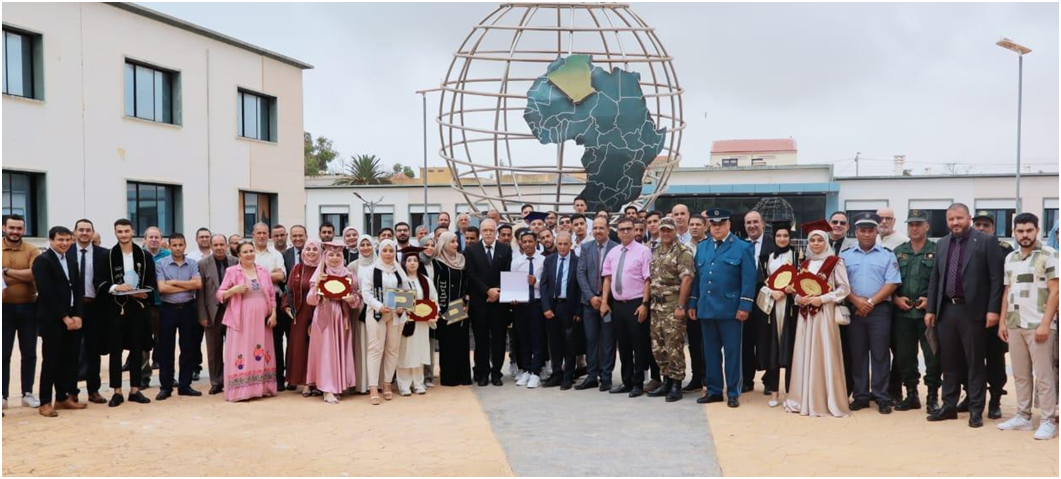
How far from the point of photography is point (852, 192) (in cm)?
3359

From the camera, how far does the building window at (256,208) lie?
69.9 ft

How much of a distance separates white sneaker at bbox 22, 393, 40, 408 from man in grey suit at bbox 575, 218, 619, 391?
4782 mm

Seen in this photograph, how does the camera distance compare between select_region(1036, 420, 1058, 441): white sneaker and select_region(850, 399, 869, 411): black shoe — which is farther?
select_region(850, 399, 869, 411): black shoe

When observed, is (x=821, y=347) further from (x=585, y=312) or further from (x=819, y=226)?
(x=585, y=312)

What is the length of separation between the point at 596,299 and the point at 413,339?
5.80 ft

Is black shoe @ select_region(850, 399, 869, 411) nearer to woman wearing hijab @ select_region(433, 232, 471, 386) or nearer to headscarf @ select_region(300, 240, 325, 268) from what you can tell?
woman wearing hijab @ select_region(433, 232, 471, 386)

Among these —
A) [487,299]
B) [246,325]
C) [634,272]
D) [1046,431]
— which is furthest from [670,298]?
[246,325]

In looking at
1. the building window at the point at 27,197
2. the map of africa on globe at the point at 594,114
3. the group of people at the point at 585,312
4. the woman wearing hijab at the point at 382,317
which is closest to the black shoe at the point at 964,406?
the group of people at the point at 585,312

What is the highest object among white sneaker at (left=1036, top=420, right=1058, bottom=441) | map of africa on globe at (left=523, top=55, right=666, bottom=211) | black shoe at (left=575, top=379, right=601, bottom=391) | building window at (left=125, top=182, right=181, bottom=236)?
map of africa on globe at (left=523, top=55, right=666, bottom=211)

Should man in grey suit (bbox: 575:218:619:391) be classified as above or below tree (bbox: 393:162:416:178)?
below

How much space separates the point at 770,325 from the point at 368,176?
4428 centimetres

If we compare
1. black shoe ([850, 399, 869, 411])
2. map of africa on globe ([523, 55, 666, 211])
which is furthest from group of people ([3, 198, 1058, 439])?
map of africa on globe ([523, 55, 666, 211])

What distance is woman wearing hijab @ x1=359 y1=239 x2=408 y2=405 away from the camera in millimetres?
8086

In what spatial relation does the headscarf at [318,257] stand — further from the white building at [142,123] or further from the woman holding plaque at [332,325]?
the white building at [142,123]
